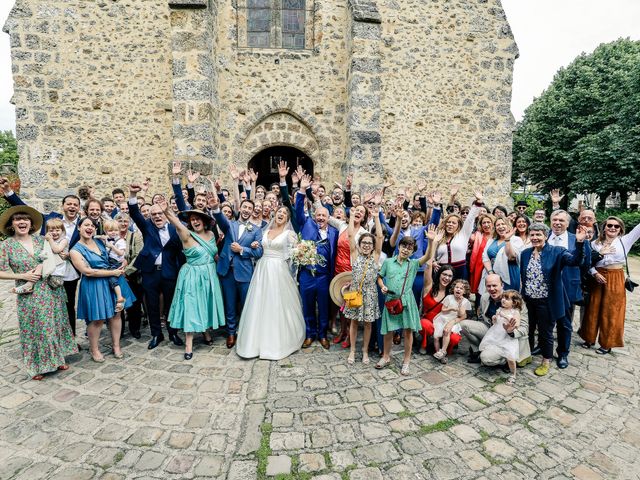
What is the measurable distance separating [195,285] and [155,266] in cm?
74

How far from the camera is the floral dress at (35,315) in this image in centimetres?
383

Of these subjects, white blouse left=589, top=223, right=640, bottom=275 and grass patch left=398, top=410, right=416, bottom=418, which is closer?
grass patch left=398, top=410, right=416, bottom=418

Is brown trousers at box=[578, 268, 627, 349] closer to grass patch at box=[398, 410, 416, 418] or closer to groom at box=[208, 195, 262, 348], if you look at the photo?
grass patch at box=[398, 410, 416, 418]

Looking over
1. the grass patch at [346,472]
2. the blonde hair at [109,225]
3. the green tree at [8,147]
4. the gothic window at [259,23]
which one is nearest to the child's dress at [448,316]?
the grass patch at [346,472]

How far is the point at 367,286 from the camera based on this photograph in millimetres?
4410

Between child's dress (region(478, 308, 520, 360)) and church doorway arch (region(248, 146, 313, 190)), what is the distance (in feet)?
23.8

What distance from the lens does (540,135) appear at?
813 inches

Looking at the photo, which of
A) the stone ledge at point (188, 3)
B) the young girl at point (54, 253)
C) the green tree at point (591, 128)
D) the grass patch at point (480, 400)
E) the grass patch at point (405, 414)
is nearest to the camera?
the grass patch at point (405, 414)

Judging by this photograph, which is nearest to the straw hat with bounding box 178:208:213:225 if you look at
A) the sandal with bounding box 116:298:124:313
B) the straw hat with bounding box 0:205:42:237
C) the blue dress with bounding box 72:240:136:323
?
the blue dress with bounding box 72:240:136:323

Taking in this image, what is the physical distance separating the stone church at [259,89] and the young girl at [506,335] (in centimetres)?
511

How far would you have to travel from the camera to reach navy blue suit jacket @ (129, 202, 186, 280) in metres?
4.66

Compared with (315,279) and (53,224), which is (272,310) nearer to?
(315,279)

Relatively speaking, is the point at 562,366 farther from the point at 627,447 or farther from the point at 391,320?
the point at 391,320

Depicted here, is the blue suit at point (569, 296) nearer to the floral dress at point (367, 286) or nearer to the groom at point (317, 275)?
the floral dress at point (367, 286)
